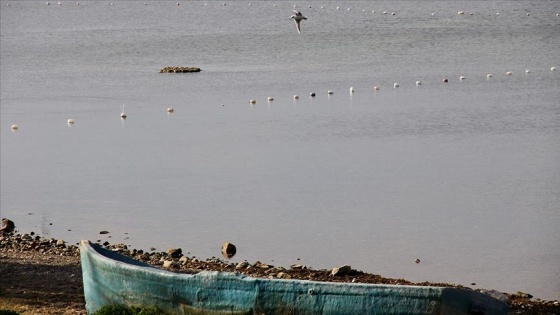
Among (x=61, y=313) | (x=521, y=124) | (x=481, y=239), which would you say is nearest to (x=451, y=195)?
(x=481, y=239)

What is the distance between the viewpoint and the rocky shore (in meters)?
13.8

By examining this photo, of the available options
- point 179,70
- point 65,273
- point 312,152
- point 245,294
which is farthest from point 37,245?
point 179,70

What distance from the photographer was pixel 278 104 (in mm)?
36312

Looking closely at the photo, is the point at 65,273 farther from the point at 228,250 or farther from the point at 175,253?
the point at 228,250

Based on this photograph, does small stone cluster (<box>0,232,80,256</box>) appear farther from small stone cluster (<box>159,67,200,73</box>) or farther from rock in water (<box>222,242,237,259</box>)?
small stone cluster (<box>159,67,200,73</box>)

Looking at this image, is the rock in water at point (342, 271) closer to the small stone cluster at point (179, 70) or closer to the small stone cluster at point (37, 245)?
the small stone cluster at point (37, 245)

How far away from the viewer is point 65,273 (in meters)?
15.6

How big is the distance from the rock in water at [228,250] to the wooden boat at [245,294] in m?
5.32

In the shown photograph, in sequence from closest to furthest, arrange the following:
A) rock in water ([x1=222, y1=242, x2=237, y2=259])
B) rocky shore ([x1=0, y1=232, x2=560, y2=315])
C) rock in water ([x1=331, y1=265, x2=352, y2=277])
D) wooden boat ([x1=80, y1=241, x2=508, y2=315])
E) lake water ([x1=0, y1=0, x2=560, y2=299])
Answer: wooden boat ([x1=80, y1=241, x2=508, y2=315]) → rocky shore ([x1=0, y1=232, x2=560, y2=315]) → rock in water ([x1=331, y1=265, x2=352, y2=277]) → rock in water ([x1=222, y1=242, x2=237, y2=259]) → lake water ([x1=0, y1=0, x2=560, y2=299])

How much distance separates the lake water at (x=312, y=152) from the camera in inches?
751

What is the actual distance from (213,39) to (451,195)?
1637 inches

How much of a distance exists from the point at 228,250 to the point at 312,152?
9.07 meters

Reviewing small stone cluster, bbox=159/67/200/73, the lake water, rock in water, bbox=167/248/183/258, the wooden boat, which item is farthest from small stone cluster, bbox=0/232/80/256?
small stone cluster, bbox=159/67/200/73

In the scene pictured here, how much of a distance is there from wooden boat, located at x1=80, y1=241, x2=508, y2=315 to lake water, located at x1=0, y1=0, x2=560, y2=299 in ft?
17.7
